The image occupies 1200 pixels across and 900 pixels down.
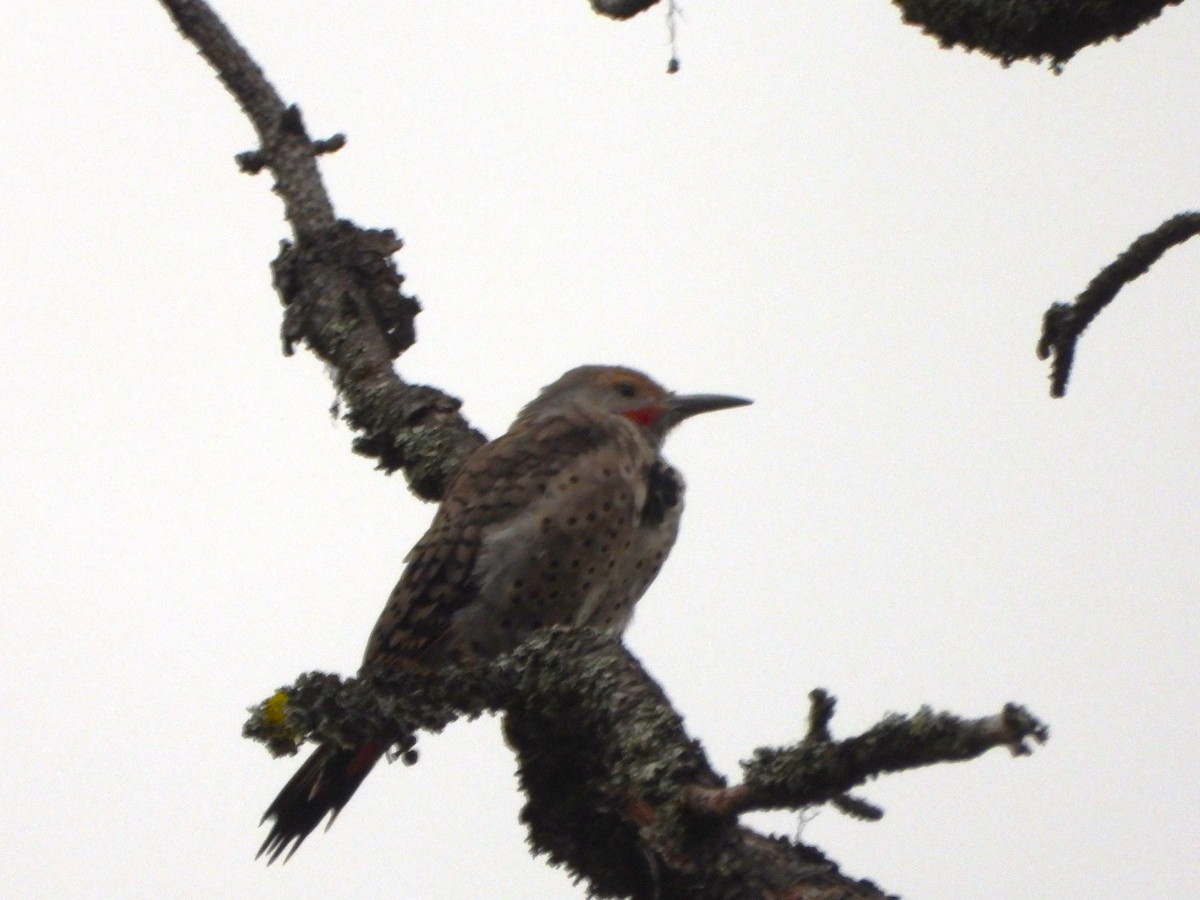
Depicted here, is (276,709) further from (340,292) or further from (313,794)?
(340,292)

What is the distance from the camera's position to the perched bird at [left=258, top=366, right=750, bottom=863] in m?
4.20

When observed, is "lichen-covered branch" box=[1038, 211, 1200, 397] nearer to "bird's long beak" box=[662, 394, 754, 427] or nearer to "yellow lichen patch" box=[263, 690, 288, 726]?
"yellow lichen patch" box=[263, 690, 288, 726]

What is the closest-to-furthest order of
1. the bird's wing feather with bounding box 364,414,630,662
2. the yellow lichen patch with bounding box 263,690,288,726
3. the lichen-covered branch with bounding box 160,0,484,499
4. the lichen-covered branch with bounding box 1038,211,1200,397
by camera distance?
1. the lichen-covered branch with bounding box 1038,211,1200,397
2. the yellow lichen patch with bounding box 263,690,288,726
3. the bird's wing feather with bounding box 364,414,630,662
4. the lichen-covered branch with bounding box 160,0,484,499

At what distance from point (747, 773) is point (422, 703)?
0.99 m

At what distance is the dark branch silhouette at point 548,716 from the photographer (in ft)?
7.17

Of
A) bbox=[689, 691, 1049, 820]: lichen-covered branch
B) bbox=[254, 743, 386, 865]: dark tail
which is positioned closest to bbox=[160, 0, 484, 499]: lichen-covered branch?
bbox=[254, 743, 386, 865]: dark tail

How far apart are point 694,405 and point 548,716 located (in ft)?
8.17

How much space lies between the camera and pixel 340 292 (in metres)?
4.53

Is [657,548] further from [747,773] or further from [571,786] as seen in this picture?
[747,773]

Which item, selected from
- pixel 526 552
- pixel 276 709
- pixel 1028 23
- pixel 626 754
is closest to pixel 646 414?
pixel 526 552

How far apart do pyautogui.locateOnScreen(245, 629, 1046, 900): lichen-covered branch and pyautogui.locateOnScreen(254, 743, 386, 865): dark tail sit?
663 mm

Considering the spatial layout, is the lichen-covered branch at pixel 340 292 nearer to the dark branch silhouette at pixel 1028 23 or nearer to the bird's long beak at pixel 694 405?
the bird's long beak at pixel 694 405

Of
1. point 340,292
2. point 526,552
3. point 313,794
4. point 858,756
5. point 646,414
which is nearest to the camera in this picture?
point 858,756

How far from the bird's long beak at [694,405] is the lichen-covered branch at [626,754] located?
7.66ft
